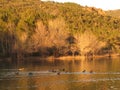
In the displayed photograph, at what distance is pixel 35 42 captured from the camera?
311 feet

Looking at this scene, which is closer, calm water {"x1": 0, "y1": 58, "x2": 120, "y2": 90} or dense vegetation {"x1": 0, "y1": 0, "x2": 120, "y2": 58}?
calm water {"x1": 0, "y1": 58, "x2": 120, "y2": 90}

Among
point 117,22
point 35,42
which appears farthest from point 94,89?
point 117,22

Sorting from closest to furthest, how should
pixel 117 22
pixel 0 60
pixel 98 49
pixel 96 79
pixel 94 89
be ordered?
pixel 94 89 → pixel 96 79 → pixel 0 60 → pixel 98 49 → pixel 117 22

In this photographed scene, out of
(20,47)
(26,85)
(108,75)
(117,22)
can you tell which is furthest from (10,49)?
(117,22)

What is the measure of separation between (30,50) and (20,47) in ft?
9.02

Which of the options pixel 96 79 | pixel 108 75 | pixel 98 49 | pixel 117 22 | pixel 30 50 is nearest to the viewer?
pixel 96 79

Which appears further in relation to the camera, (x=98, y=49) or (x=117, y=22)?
(x=117, y=22)

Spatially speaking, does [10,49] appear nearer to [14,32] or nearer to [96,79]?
[14,32]

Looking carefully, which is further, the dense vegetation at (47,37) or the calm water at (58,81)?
the dense vegetation at (47,37)

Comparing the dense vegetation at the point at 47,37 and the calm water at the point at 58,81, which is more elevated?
the dense vegetation at the point at 47,37

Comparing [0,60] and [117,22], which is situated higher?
[117,22]

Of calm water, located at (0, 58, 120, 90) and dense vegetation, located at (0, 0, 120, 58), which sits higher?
dense vegetation, located at (0, 0, 120, 58)

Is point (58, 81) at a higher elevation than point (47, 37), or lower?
lower

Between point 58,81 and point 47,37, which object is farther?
point 47,37
